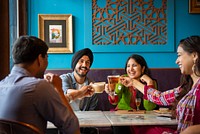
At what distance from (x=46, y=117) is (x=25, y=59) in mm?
316

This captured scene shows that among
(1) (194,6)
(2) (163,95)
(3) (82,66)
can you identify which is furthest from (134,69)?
(1) (194,6)

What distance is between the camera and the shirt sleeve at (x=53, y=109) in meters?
1.52

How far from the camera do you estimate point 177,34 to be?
456 centimetres

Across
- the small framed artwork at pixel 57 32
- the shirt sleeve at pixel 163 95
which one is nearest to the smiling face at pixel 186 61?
the shirt sleeve at pixel 163 95

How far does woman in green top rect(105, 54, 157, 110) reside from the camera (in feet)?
10.3

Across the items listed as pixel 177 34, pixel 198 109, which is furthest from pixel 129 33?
pixel 198 109

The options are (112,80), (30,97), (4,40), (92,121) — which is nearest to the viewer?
(30,97)

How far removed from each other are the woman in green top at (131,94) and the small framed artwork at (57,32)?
4.06ft

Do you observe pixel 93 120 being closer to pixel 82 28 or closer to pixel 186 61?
pixel 186 61

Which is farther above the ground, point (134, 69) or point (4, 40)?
point (4, 40)

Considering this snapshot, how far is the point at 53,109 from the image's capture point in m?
1.55

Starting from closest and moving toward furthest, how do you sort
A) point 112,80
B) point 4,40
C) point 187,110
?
point 187,110, point 4,40, point 112,80

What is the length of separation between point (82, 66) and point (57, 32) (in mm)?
1218

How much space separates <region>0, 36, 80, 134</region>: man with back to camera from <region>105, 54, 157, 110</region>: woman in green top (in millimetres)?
1470
